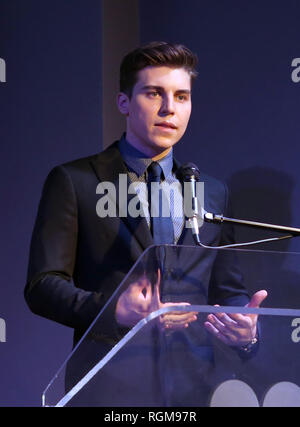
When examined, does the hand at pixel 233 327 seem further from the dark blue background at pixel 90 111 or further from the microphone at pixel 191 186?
the dark blue background at pixel 90 111

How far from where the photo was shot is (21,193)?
251cm

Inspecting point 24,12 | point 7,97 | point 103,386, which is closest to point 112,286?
point 103,386

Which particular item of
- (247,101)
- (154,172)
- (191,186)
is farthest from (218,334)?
(247,101)

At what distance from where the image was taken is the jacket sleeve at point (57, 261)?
155 cm

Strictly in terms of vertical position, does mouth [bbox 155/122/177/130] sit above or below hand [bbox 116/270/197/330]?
above

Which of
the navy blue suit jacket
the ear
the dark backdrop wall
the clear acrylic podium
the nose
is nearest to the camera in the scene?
the clear acrylic podium

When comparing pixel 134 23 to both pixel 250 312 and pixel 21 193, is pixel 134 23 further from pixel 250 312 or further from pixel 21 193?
pixel 250 312

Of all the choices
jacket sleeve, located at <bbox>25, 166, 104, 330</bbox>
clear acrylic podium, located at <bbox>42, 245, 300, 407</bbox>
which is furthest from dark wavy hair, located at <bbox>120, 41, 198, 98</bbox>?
clear acrylic podium, located at <bbox>42, 245, 300, 407</bbox>

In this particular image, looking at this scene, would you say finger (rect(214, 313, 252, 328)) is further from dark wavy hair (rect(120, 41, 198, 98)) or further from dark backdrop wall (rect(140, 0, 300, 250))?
dark backdrop wall (rect(140, 0, 300, 250))

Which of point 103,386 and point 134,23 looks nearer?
point 103,386

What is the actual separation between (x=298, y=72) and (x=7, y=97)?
0.95m

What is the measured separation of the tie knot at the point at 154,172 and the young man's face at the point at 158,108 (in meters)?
0.03

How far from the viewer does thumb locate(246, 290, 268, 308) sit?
1.16 metres

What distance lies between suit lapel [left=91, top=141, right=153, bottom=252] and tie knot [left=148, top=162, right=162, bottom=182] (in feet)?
0.18
